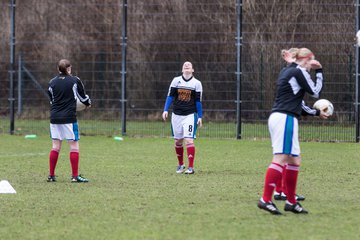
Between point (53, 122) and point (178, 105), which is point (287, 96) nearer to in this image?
point (53, 122)

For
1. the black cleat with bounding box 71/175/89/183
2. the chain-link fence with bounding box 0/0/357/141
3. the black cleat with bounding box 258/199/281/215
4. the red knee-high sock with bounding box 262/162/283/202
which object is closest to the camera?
the black cleat with bounding box 258/199/281/215

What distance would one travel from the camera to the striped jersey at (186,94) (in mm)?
16188

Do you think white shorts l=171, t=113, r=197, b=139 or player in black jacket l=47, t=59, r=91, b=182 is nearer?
player in black jacket l=47, t=59, r=91, b=182

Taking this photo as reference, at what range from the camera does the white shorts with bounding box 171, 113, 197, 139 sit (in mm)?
16031

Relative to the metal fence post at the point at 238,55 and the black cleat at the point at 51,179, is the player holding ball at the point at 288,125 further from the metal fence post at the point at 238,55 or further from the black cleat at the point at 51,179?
the metal fence post at the point at 238,55

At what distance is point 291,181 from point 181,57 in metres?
14.9

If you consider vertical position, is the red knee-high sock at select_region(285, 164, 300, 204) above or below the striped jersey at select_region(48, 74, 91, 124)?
below

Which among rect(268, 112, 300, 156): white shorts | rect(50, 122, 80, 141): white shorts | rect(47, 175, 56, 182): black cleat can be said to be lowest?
rect(47, 175, 56, 182): black cleat

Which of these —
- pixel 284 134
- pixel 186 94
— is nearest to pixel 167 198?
pixel 284 134

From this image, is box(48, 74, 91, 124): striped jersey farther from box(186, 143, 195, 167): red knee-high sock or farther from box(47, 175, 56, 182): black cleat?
box(186, 143, 195, 167): red knee-high sock

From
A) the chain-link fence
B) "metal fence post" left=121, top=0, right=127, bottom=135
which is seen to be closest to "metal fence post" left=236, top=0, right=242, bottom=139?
the chain-link fence

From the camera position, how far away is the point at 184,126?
1606 centimetres

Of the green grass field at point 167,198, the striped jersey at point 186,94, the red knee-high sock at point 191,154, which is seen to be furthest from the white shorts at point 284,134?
the striped jersey at point 186,94

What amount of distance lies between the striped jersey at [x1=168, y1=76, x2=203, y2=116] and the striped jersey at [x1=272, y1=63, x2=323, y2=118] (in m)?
5.87
